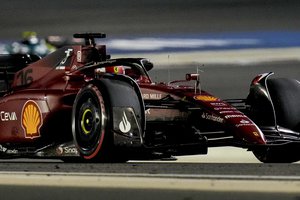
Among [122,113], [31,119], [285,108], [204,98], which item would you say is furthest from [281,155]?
[31,119]

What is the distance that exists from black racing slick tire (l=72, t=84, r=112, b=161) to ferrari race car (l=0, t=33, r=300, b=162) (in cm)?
1

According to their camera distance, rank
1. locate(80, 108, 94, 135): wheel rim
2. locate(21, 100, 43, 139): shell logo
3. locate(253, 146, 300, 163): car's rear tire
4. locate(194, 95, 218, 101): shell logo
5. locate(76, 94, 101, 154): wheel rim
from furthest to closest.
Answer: locate(253, 146, 300, 163): car's rear tire, locate(21, 100, 43, 139): shell logo, locate(194, 95, 218, 101): shell logo, locate(80, 108, 94, 135): wheel rim, locate(76, 94, 101, 154): wheel rim

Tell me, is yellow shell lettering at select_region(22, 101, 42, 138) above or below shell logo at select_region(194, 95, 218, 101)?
below

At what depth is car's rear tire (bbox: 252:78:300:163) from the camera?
32.4 ft

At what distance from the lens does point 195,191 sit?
10.7 feet

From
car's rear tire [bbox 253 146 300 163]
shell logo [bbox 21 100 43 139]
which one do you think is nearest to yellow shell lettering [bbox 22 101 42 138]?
shell logo [bbox 21 100 43 139]

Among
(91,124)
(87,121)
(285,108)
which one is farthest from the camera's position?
(285,108)

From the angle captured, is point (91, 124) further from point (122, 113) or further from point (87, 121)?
point (122, 113)

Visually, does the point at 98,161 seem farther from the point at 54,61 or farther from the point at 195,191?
the point at 195,191

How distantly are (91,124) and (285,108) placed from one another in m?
2.78

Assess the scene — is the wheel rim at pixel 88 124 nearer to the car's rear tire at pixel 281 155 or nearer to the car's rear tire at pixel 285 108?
the car's rear tire at pixel 285 108

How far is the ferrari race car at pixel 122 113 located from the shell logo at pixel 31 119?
0.04ft

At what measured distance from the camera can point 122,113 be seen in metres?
8.33

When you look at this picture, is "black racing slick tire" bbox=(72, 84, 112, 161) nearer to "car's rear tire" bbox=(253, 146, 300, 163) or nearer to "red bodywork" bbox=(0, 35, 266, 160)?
"red bodywork" bbox=(0, 35, 266, 160)
